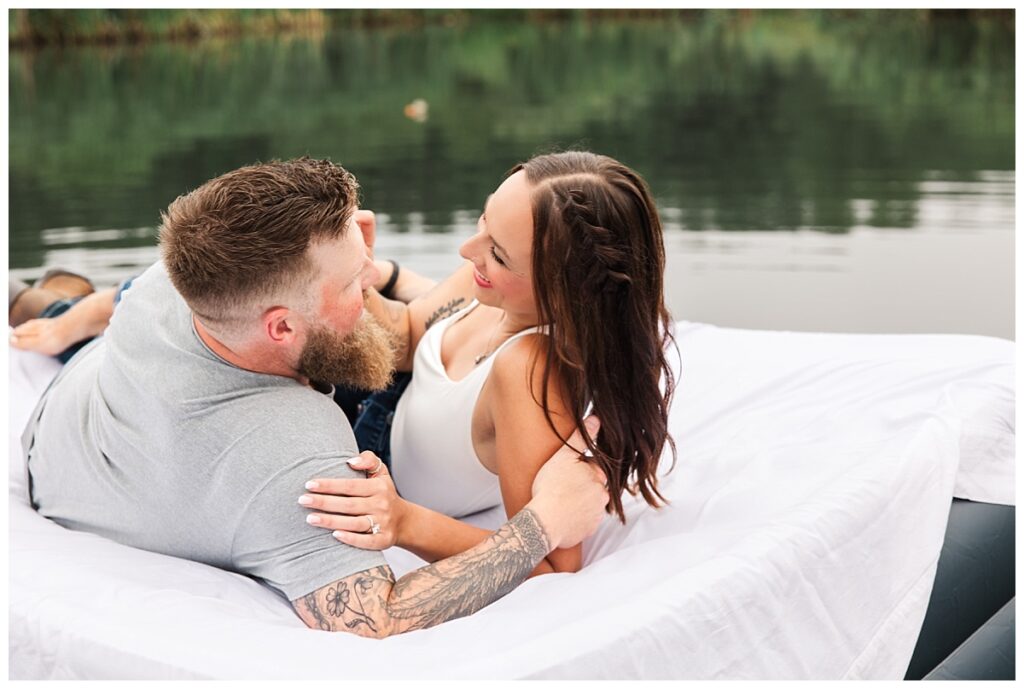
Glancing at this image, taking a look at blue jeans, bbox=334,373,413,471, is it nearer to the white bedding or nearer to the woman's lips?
the white bedding

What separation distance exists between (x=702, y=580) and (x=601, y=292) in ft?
1.49

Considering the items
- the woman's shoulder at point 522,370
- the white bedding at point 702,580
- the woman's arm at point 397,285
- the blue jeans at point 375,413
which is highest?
the woman's shoulder at point 522,370

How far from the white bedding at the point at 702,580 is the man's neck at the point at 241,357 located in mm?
319

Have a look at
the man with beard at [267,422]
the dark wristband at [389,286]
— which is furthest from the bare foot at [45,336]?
the man with beard at [267,422]

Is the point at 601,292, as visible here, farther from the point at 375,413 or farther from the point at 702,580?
the point at 375,413

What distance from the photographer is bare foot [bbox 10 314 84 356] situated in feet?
8.65

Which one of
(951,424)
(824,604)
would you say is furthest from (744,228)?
(824,604)

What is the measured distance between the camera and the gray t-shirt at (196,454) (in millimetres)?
1653

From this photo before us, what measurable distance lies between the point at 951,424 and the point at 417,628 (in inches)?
44.8

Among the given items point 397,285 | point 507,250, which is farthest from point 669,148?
point 507,250

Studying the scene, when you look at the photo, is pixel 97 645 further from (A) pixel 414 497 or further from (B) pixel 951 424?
(B) pixel 951 424

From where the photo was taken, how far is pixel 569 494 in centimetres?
177

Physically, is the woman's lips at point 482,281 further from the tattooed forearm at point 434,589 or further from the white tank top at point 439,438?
the tattooed forearm at point 434,589

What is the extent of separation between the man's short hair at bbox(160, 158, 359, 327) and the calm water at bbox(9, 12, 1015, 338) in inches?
23.9
